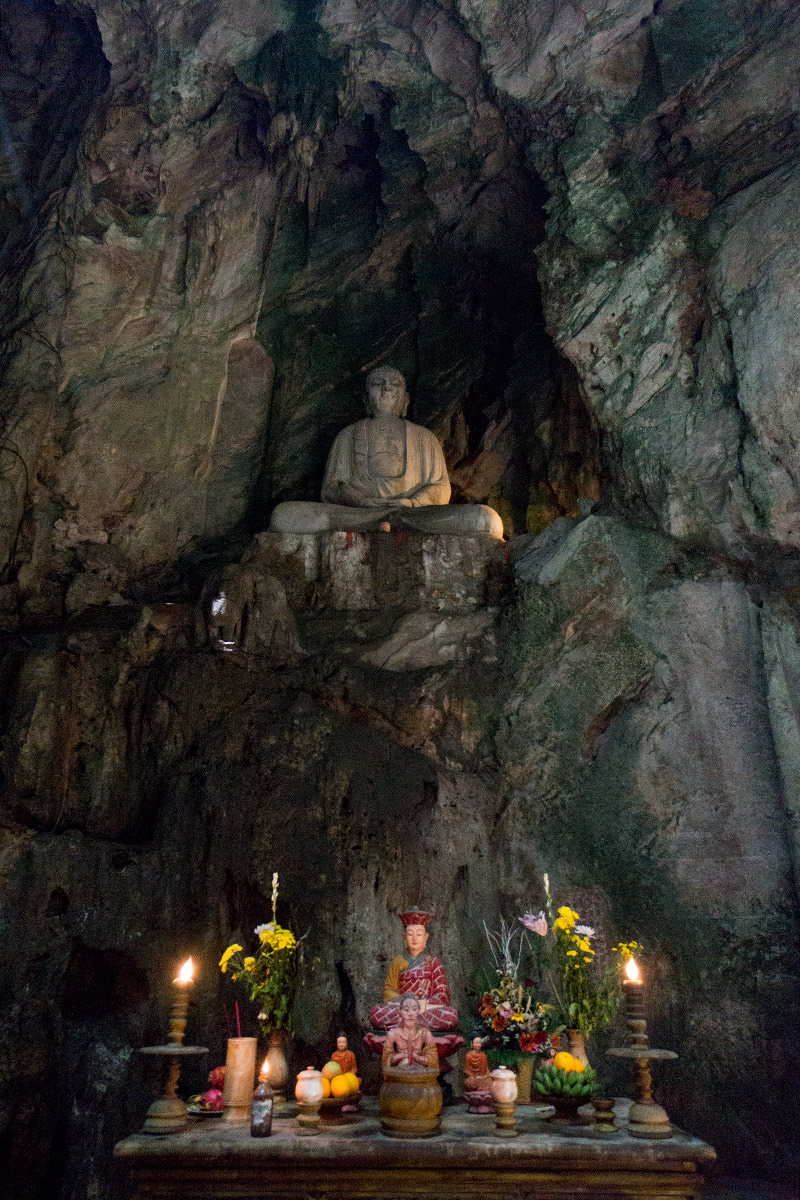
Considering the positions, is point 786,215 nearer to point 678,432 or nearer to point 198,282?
point 678,432

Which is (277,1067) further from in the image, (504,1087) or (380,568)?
(380,568)

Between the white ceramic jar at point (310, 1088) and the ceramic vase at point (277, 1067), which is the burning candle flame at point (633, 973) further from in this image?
the ceramic vase at point (277, 1067)

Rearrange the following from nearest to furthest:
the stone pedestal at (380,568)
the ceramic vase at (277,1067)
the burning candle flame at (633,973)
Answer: the burning candle flame at (633,973), the ceramic vase at (277,1067), the stone pedestal at (380,568)

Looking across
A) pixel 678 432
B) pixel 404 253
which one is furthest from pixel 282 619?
pixel 404 253

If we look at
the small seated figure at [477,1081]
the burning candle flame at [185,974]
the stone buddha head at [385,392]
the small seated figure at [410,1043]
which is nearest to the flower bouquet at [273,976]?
the burning candle flame at [185,974]

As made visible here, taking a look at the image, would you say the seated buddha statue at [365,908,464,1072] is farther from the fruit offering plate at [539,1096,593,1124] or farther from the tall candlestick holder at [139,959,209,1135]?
the tall candlestick holder at [139,959,209,1135]

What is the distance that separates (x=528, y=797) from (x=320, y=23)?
814 centimetres

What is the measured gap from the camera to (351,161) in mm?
11250

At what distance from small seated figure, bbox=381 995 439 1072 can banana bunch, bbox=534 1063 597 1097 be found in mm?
528

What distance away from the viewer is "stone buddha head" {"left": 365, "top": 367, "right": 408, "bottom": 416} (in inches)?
410

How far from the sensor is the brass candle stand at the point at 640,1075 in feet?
12.5

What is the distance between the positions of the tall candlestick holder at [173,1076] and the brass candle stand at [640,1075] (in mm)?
1834

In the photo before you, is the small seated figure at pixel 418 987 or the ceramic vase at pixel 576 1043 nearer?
the small seated figure at pixel 418 987

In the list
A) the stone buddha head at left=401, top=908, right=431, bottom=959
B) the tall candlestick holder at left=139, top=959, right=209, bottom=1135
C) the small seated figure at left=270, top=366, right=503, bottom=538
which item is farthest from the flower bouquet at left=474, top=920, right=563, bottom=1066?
the small seated figure at left=270, top=366, right=503, bottom=538
